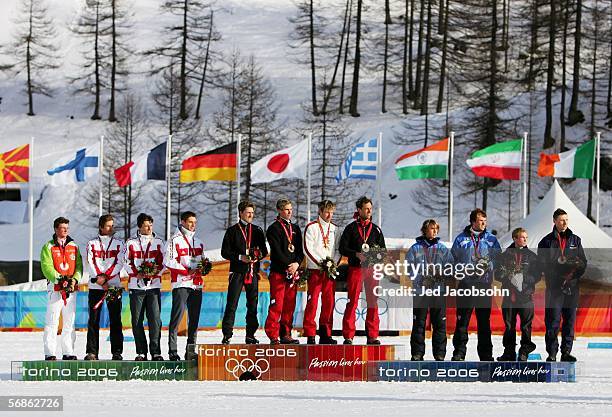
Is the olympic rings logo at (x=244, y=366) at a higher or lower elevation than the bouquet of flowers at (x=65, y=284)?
lower

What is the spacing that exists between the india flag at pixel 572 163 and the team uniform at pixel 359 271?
17.5 m

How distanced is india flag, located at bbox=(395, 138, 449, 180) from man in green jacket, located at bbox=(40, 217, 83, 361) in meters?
16.7

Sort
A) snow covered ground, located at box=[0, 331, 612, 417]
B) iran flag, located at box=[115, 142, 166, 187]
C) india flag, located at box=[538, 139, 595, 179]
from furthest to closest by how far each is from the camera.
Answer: iran flag, located at box=[115, 142, 166, 187] < india flag, located at box=[538, 139, 595, 179] < snow covered ground, located at box=[0, 331, 612, 417]

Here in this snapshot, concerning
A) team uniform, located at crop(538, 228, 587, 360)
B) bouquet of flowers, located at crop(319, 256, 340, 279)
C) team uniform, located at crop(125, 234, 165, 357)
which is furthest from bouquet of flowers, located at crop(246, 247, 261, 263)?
team uniform, located at crop(538, 228, 587, 360)

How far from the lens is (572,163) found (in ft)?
105

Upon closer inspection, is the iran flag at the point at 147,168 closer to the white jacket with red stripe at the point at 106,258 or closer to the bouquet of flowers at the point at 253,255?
the white jacket with red stripe at the point at 106,258

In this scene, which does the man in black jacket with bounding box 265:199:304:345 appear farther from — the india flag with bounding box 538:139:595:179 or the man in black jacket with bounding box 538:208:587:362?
the india flag with bounding box 538:139:595:179

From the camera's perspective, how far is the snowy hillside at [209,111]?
46469mm

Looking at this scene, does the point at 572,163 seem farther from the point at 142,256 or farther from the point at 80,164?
the point at 142,256

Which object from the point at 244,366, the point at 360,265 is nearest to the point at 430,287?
the point at 360,265

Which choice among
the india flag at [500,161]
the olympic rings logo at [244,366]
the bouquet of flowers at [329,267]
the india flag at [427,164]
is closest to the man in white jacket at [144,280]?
the olympic rings logo at [244,366]

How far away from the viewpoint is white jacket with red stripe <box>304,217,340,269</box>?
14914mm

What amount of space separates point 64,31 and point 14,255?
33.2m

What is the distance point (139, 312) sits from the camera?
15227 mm
